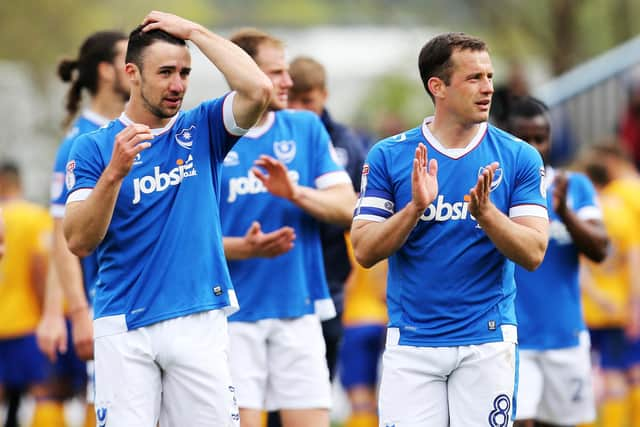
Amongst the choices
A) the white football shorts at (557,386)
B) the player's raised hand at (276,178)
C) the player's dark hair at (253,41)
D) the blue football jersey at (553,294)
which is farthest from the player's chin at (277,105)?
the white football shorts at (557,386)

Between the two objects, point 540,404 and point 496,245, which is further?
point 540,404

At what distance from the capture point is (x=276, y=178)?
7828 mm

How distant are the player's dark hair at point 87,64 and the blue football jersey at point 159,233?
2084mm

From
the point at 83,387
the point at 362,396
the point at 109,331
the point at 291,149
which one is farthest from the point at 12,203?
the point at 109,331

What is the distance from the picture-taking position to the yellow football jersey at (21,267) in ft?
43.5

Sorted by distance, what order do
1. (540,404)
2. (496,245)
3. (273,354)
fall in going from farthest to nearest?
(540,404), (273,354), (496,245)

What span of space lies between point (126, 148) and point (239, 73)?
2.28 ft

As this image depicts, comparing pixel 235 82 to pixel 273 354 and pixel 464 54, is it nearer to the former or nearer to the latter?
pixel 464 54

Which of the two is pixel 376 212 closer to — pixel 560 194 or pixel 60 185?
pixel 560 194

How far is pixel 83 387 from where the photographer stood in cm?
1341

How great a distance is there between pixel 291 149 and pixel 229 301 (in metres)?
1.83

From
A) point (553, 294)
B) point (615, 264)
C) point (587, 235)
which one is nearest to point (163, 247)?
point (587, 235)

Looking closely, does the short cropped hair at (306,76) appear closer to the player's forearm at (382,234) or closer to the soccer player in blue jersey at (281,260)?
the soccer player in blue jersey at (281,260)

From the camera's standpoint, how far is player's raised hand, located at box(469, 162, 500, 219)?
6172mm
